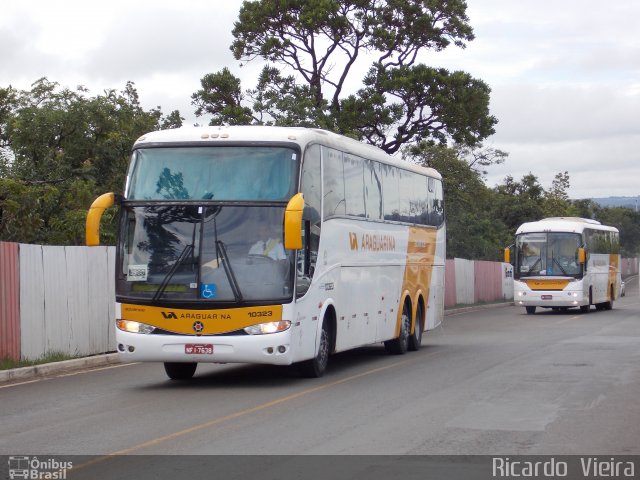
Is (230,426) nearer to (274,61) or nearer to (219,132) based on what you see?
(219,132)

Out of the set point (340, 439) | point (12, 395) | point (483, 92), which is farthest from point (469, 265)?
point (340, 439)

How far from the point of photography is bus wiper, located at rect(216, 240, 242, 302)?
14570 mm

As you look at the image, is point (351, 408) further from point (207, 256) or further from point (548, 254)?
point (548, 254)

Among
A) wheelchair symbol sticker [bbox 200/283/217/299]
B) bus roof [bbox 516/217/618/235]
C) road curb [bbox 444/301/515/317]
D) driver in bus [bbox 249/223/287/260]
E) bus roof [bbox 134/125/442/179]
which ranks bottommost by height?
road curb [bbox 444/301/515/317]

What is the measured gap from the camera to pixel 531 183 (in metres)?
79.8

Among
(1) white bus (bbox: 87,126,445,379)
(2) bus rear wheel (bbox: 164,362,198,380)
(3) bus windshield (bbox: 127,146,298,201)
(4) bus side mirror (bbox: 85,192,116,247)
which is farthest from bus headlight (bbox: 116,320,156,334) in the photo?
(3) bus windshield (bbox: 127,146,298,201)

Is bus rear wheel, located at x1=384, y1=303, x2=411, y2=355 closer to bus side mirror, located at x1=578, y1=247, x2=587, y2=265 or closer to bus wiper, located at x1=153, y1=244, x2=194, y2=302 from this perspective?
bus wiper, located at x1=153, y1=244, x2=194, y2=302

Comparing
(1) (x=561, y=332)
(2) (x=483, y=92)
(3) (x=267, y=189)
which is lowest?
(1) (x=561, y=332)

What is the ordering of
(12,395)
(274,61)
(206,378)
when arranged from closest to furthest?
1. (12,395)
2. (206,378)
3. (274,61)

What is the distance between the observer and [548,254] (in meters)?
40.6

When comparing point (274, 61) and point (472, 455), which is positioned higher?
point (274, 61)

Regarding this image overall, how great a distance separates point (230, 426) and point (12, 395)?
15.3 feet

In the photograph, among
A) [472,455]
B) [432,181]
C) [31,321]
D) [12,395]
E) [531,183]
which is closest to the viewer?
[472,455]

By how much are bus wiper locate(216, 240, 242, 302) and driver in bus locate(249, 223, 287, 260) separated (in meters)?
0.35
